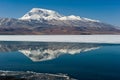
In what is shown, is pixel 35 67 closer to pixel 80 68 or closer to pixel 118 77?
pixel 80 68

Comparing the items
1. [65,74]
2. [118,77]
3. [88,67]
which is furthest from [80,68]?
[118,77]

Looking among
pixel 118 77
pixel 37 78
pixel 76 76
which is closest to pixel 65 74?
pixel 76 76

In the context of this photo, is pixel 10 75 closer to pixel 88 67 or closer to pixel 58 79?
pixel 58 79

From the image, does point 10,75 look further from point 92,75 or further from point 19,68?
point 92,75

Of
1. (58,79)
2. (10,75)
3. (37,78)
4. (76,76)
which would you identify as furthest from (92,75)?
(10,75)

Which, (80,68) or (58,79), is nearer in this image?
(58,79)

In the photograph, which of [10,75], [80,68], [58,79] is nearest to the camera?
[58,79]

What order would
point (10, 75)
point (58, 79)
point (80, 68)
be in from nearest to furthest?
point (58, 79), point (10, 75), point (80, 68)

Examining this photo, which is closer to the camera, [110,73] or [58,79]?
[58,79]
